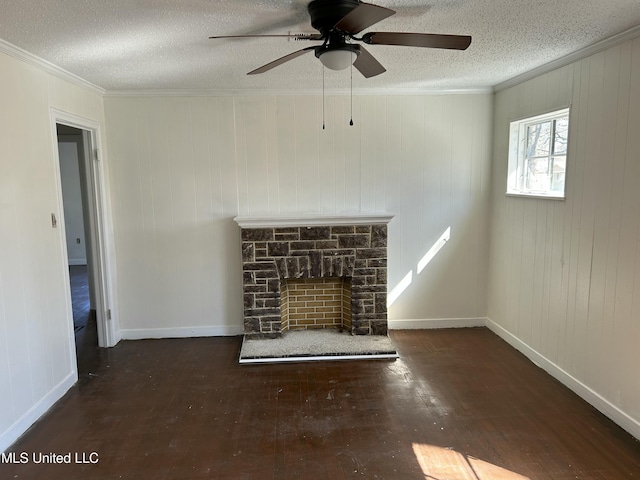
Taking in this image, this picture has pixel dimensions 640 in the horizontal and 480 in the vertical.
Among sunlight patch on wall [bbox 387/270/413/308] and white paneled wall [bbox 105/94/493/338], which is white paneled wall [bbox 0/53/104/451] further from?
sunlight patch on wall [bbox 387/270/413/308]

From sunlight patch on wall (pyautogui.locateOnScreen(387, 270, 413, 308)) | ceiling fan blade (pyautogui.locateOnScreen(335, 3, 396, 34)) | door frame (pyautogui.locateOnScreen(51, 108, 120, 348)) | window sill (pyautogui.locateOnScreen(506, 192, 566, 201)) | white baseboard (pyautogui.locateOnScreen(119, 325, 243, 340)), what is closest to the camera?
ceiling fan blade (pyautogui.locateOnScreen(335, 3, 396, 34))

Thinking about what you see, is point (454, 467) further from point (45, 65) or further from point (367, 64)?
point (45, 65)

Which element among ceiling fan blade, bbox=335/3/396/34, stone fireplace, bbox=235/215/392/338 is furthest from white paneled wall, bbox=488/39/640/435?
ceiling fan blade, bbox=335/3/396/34

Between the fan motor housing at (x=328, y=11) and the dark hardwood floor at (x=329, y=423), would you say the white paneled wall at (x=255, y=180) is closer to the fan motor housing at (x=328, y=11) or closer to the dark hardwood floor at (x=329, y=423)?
the dark hardwood floor at (x=329, y=423)

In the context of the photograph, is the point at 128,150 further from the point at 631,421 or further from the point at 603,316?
the point at 631,421

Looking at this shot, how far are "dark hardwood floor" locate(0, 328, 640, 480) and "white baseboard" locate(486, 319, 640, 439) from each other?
58 mm

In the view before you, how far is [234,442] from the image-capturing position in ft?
8.39

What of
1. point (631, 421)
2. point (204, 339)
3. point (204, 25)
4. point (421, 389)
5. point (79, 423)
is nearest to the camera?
point (204, 25)

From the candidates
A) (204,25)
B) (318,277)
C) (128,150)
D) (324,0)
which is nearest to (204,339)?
(318,277)

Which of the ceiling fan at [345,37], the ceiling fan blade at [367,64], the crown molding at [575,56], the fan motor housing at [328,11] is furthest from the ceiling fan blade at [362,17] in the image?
the crown molding at [575,56]

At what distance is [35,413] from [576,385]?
3.76m

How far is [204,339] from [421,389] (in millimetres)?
2224

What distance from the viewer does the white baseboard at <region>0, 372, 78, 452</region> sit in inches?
98.6

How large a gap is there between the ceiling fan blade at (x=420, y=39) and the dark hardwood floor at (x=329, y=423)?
2.20m
